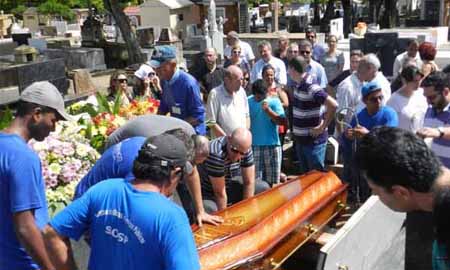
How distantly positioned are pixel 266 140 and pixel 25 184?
10.2ft

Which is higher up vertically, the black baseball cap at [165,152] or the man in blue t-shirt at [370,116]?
the black baseball cap at [165,152]

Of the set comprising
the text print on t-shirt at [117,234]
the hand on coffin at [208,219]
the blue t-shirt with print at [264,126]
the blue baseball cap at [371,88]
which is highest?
the blue baseball cap at [371,88]

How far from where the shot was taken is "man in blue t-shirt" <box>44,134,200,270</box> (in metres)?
1.87

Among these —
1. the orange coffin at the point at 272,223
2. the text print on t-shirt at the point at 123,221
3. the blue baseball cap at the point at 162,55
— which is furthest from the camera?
the blue baseball cap at the point at 162,55

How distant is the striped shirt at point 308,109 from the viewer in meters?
4.95

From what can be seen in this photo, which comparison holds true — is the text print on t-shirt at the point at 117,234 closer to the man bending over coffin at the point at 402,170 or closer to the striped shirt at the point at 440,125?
the man bending over coffin at the point at 402,170

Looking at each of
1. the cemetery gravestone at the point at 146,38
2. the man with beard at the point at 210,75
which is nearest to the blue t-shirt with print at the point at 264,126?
the man with beard at the point at 210,75

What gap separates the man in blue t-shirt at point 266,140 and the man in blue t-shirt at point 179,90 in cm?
67

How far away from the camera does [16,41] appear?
21.1 meters

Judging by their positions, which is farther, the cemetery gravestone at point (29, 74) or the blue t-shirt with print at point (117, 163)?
the cemetery gravestone at point (29, 74)

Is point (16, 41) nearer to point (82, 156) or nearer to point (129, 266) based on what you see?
point (82, 156)

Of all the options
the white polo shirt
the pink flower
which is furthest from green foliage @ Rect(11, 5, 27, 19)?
the pink flower

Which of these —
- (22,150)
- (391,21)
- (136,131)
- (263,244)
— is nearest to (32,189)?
(22,150)

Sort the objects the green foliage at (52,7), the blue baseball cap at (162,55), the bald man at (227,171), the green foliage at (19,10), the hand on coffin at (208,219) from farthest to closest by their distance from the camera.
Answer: the green foliage at (19,10) → the green foliage at (52,7) → the blue baseball cap at (162,55) → the bald man at (227,171) → the hand on coffin at (208,219)
